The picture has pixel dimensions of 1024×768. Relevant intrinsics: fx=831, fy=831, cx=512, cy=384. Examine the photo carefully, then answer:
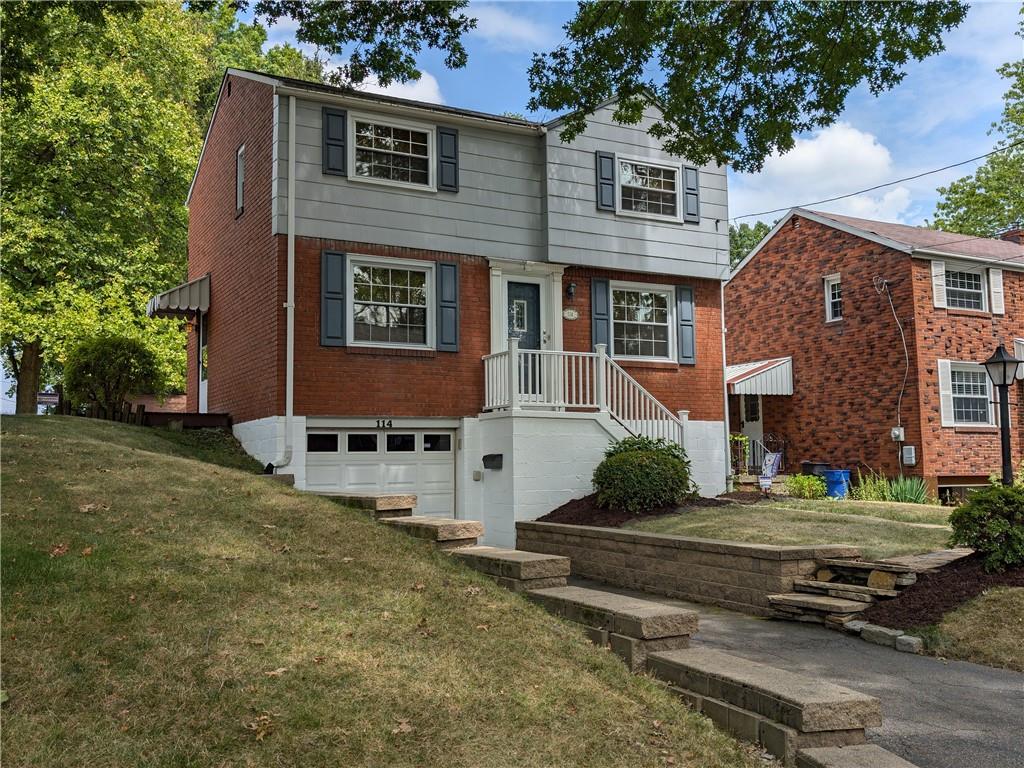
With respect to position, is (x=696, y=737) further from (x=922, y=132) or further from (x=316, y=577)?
(x=922, y=132)

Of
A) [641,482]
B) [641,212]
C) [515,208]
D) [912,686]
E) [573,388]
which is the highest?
[641,212]

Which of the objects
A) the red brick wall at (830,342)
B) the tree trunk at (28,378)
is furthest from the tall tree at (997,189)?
the tree trunk at (28,378)

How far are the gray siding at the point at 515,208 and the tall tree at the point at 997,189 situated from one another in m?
17.3

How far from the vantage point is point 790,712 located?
4.05m

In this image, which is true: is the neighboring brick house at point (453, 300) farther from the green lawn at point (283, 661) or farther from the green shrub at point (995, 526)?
the green lawn at point (283, 661)

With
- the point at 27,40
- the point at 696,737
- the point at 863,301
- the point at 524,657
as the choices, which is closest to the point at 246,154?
the point at 27,40

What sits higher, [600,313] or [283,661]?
[600,313]

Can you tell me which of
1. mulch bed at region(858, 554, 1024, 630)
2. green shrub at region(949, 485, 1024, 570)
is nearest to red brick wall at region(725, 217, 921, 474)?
green shrub at region(949, 485, 1024, 570)

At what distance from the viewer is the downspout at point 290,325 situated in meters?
12.0

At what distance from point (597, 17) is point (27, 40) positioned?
23.8 feet

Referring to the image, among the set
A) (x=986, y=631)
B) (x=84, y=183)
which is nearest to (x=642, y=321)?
(x=986, y=631)

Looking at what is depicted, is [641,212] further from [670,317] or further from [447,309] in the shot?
[447,309]

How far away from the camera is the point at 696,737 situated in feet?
13.6

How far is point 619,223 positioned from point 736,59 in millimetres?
5401
